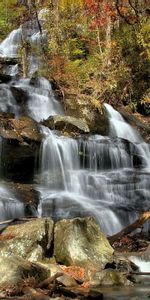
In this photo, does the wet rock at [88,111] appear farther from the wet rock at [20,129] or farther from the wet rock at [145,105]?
the wet rock at [20,129]

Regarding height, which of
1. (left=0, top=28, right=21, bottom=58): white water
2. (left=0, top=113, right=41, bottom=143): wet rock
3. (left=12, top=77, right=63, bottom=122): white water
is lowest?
(left=0, top=113, right=41, bottom=143): wet rock

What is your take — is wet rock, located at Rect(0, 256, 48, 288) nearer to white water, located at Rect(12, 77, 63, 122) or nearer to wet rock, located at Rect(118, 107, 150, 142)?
white water, located at Rect(12, 77, 63, 122)

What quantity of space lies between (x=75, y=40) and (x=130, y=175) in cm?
1299

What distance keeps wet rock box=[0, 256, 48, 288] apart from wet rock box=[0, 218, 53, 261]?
1.75ft

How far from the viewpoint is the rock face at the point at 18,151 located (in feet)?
46.7

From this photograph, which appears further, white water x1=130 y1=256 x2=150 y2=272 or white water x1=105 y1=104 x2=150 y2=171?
white water x1=105 y1=104 x2=150 y2=171

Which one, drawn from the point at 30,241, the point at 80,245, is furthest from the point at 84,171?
the point at 30,241

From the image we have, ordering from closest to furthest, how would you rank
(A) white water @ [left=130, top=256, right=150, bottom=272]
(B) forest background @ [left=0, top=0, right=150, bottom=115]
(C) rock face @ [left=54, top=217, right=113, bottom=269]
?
1. (C) rock face @ [left=54, top=217, right=113, bottom=269]
2. (A) white water @ [left=130, top=256, right=150, bottom=272]
3. (B) forest background @ [left=0, top=0, right=150, bottom=115]

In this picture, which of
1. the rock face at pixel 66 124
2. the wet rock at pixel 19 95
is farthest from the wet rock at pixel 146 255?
the wet rock at pixel 19 95

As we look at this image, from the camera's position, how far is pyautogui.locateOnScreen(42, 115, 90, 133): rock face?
16766mm

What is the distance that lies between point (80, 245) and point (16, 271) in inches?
72.5

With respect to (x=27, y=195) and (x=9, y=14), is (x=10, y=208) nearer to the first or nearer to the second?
(x=27, y=195)

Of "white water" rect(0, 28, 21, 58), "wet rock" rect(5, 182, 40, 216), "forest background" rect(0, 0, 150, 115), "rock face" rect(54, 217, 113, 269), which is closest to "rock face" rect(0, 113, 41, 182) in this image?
"wet rock" rect(5, 182, 40, 216)

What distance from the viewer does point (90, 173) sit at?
15.4 m
